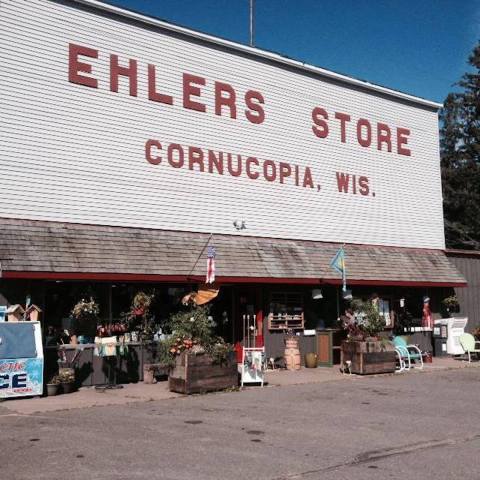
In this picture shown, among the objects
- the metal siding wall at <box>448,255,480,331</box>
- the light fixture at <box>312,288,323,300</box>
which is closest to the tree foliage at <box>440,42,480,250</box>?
the metal siding wall at <box>448,255,480,331</box>

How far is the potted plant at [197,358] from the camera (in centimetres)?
1300

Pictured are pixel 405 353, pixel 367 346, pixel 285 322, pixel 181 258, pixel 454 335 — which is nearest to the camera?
pixel 181 258

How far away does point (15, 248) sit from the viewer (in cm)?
1343

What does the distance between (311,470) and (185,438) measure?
219 centimetres

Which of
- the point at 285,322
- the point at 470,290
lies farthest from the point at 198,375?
the point at 470,290

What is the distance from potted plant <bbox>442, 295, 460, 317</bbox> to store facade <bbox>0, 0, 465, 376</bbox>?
349mm

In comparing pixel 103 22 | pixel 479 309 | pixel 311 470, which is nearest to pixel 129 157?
pixel 103 22

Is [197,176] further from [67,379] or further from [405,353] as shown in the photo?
[405,353]

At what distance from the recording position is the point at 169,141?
16969 millimetres

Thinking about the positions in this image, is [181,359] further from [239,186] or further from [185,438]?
[239,186]

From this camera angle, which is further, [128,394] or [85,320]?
[85,320]

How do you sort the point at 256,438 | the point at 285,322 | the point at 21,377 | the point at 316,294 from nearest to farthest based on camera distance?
the point at 256,438 → the point at 21,377 → the point at 285,322 → the point at 316,294

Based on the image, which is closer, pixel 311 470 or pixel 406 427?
pixel 311 470

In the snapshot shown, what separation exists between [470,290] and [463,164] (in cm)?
2676
